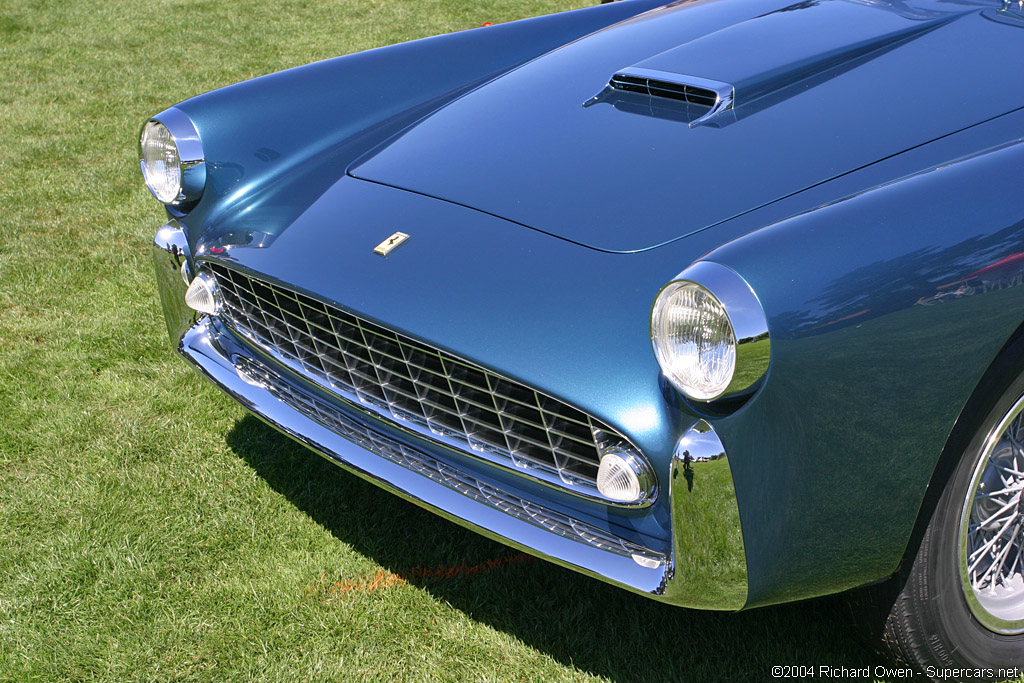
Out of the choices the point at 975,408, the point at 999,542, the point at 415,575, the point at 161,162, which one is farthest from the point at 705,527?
the point at 161,162

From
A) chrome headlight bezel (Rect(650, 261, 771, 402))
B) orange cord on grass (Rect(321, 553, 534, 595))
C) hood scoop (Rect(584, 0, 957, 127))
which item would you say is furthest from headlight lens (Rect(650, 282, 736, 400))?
orange cord on grass (Rect(321, 553, 534, 595))

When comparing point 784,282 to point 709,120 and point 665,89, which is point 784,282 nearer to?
point 709,120

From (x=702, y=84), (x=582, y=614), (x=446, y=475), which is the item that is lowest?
(x=582, y=614)

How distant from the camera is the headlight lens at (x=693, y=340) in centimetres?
161

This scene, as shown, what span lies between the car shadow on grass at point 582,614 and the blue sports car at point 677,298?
0.30 meters

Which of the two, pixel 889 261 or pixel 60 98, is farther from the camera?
pixel 60 98

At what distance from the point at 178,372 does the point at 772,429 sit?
239cm

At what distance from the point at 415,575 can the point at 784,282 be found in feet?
4.32

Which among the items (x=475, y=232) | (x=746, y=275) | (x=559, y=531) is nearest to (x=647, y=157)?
(x=475, y=232)

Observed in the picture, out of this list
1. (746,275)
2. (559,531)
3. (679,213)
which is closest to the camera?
(746,275)

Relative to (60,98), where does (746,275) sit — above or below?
above

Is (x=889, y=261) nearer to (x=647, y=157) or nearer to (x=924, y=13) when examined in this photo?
(x=647, y=157)

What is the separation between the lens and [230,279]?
97.0 inches

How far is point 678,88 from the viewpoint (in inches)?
98.2
